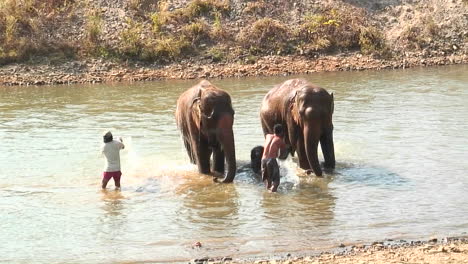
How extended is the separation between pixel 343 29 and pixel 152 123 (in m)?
15.3

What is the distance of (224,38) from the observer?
33500 millimetres

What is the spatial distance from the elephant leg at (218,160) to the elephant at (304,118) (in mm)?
1262

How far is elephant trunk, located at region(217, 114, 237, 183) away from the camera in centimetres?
1299

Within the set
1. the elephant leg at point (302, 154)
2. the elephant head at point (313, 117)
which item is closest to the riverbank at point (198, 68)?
the elephant leg at point (302, 154)

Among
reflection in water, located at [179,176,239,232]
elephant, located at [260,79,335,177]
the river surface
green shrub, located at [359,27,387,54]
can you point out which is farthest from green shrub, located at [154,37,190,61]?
reflection in water, located at [179,176,239,232]

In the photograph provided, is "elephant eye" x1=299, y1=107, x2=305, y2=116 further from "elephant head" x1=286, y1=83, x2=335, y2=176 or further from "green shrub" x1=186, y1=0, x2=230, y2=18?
"green shrub" x1=186, y1=0, x2=230, y2=18

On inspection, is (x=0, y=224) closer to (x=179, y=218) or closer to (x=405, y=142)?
(x=179, y=218)

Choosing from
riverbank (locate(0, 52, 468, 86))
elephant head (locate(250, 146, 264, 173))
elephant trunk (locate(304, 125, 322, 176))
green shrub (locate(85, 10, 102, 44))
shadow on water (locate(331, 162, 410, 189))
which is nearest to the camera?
shadow on water (locate(331, 162, 410, 189))

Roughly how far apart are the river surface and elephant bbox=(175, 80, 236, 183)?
42 cm

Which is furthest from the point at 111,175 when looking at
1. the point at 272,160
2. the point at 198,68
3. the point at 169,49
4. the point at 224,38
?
the point at 224,38

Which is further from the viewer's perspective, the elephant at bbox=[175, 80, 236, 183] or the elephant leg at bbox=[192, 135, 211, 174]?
the elephant leg at bbox=[192, 135, 211, 174]

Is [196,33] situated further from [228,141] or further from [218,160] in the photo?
[228,141]

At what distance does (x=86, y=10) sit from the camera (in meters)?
35.5

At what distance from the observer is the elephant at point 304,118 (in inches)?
521
